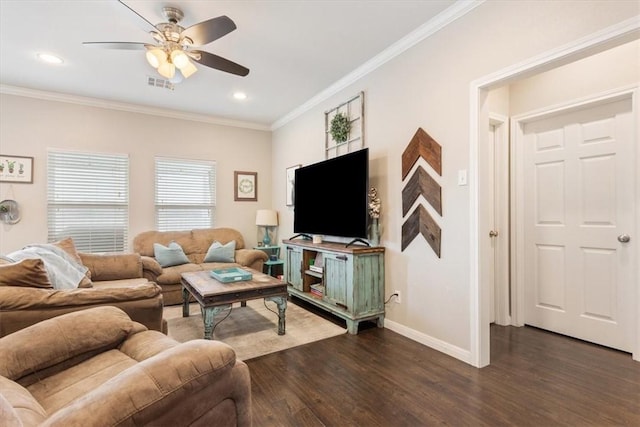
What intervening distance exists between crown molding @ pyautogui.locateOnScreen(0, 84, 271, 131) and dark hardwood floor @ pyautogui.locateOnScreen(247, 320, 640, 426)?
4.18 m

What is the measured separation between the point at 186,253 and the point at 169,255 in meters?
0.47

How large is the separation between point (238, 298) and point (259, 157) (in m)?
A: 3.60

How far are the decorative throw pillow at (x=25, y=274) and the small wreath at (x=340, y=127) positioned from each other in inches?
120

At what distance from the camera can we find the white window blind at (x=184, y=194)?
16.3 ft

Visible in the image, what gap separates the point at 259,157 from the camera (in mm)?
5816

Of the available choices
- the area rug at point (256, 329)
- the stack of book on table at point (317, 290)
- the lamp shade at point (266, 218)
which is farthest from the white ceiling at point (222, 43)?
the area rug at point (256, 329)

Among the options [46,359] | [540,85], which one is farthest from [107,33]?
[540,85]

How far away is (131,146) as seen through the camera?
474 cm

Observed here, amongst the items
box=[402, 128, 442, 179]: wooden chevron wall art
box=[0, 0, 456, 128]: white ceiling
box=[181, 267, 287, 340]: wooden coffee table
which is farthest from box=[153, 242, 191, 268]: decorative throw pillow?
box=[402, 128, 442, 179]: wooden chevron wall art

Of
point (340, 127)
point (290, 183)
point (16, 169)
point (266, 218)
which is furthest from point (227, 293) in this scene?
point (16, 169)

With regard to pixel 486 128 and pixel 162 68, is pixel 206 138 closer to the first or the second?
pixel 162 68

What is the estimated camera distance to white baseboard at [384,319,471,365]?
8.04 ft

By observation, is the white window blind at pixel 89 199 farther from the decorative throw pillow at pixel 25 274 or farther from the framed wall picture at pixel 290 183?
the decorative throw pillow at pixel 25 274

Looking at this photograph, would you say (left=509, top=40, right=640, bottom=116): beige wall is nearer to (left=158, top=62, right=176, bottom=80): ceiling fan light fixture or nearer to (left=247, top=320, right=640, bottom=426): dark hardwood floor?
(left=247, top=320, right=640, bottom=426): dark hardwood floor
